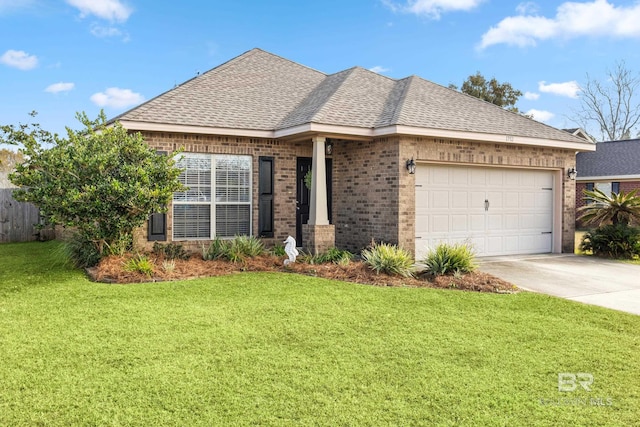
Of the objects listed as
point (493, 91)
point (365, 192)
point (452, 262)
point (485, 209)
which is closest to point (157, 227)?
point (365, 192)

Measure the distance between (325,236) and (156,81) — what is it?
10171 millimetres

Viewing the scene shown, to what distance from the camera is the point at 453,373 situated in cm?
440

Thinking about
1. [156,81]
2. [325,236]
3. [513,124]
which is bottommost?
[325,236]

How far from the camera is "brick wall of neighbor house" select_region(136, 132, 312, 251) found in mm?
10711

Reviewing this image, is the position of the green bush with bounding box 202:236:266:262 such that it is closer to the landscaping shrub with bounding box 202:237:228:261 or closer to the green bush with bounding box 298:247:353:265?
the landscaping shrub with bounding box 202:237:228:261

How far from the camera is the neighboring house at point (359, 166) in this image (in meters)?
10.6

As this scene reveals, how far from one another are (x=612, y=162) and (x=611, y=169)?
69 cm

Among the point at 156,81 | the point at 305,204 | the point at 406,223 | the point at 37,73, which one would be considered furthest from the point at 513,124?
the point at 37,73

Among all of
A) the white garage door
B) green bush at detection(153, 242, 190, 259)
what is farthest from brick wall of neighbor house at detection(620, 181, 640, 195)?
green bush at detection(153, 242, 190, 259)

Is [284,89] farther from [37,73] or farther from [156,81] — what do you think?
[37,73]

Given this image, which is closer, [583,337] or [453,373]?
[453,373]

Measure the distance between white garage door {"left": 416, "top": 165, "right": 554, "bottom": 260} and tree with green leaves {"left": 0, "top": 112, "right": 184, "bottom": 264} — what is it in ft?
18.0

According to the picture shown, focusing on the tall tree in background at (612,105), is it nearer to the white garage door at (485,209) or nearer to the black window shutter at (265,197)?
the white garage door at (485,209)

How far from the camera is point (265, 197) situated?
37.7ft
